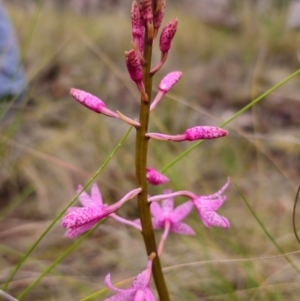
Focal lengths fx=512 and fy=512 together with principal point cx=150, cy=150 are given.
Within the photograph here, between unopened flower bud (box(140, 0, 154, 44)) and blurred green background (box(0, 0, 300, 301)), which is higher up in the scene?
unopened flower bud (box(140, 0, 154, 44))

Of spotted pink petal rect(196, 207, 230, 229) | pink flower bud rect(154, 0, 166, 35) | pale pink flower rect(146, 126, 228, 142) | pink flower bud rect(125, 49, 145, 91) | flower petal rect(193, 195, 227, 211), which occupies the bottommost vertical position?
spotted pink petal rect(196, 207, 230, 229)

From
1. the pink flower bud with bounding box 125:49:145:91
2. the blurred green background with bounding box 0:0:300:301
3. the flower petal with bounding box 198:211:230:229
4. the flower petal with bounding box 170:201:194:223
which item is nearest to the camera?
the pink flower bud with bounding box 125:49:145:91

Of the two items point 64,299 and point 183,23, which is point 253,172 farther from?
point 183,23

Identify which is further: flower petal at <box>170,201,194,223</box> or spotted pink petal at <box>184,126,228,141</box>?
flower petal at <box>170,201,194,223</box>

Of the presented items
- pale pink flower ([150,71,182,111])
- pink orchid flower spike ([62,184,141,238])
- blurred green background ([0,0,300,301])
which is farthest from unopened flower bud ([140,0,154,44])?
blurred green background ([0,0,300,301])

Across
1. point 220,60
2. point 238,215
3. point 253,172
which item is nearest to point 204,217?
point 238,215

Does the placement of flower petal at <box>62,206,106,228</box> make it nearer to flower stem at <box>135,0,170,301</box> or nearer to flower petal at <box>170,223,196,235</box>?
flower stem at <box>135,0,170,301</box>
